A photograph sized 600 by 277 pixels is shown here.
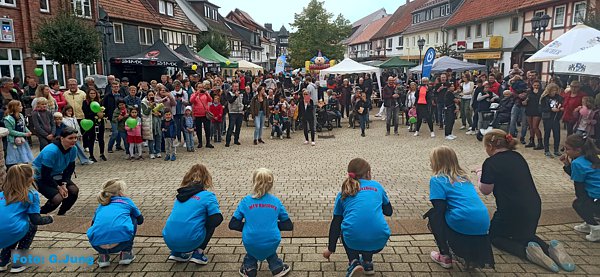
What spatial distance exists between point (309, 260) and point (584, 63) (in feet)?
23.6

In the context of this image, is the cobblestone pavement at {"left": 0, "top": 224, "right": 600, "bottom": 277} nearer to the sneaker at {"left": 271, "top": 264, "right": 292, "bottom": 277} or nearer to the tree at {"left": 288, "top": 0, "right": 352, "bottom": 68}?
the sneaker at {"left": 271, "top": 264, "right": 292, "bottom": 277}

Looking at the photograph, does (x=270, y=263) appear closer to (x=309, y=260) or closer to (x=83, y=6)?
(x=309, y=260)

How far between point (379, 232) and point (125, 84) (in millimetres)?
9875

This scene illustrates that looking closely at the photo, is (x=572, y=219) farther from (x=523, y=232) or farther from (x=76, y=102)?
(x=76, y=102)

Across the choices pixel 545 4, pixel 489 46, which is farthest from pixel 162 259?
pixel 489 46

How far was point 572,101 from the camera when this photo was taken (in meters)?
9.95

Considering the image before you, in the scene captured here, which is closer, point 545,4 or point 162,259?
point 162,259

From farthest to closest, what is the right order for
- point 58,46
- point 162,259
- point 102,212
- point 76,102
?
point 58,46
point 76,102
point 162,259
point 102,212

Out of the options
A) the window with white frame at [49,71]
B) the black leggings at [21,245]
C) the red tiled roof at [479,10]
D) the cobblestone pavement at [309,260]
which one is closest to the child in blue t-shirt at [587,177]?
the cobblestone pavement at [309,260]

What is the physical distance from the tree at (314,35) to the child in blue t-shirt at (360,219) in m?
45.6

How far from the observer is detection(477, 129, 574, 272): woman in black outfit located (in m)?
4.41

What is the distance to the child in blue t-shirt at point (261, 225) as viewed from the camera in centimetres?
405

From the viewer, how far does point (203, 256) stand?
4.47 metres

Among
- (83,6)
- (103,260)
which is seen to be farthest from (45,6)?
(103,260)
